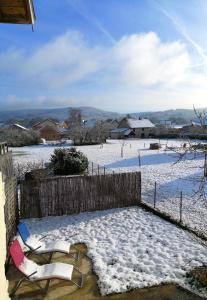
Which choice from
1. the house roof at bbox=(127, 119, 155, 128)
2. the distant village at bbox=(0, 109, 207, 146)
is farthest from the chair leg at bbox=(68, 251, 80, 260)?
the house roof at bbox=(127, 119, 155, 128)

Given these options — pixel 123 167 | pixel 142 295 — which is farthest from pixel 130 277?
pixel 123 167

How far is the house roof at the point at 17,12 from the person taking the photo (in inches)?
145

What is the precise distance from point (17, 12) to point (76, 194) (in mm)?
8259

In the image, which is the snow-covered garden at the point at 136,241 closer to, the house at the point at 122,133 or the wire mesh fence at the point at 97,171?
the wire mesh fence at the point at 97,171

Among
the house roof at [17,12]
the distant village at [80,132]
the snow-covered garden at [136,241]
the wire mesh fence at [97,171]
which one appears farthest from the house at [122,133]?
the house roof at [17,12]

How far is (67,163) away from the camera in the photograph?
57.5ft

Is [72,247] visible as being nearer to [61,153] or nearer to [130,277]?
[130,277]

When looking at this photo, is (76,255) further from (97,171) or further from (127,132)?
(127,132)

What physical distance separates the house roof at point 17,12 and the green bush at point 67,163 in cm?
1355

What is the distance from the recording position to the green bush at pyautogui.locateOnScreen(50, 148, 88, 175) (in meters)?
17.5

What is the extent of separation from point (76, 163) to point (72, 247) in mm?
9535

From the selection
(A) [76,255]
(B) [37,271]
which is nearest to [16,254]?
(B) [37,271]

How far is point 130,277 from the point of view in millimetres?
6676

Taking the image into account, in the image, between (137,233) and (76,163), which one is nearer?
(137,233)
